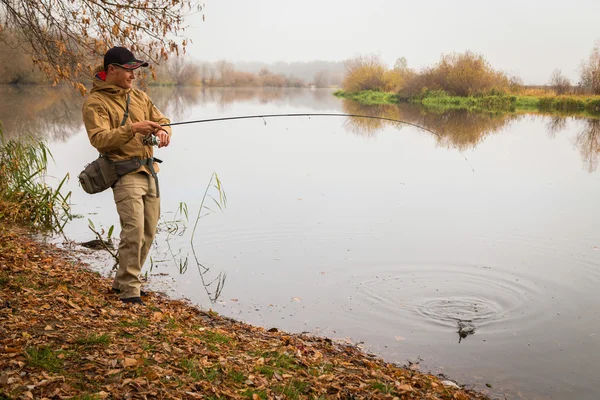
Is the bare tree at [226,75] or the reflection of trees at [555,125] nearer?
the reflection of trees at [555,125]

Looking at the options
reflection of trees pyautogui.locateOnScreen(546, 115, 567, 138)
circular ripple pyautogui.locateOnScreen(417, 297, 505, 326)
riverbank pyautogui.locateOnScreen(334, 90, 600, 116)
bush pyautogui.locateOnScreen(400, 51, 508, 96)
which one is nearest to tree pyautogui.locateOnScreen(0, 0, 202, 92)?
circular ripple pyautogui.locateOnScreen(417, 297, 505, 326)

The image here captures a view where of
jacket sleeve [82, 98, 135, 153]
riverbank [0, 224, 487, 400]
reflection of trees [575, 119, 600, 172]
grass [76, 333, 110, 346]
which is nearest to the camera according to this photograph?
riverbank [0, 224, 487, 400]

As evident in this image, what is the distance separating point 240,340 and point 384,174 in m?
10.6

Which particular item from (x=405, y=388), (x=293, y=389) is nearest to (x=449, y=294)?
(x=405, y=388)

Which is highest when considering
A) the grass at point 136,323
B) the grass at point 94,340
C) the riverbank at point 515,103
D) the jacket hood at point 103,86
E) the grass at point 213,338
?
the jacket hood at point 103,86

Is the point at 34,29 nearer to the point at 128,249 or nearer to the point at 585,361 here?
the point at 128,249

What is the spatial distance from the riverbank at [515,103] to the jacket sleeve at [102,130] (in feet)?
117

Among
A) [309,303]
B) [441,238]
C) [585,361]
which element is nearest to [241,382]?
[309,303]

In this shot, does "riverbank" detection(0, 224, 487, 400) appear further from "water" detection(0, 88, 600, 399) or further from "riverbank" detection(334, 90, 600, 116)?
"riverbank" detection(334, 90, 600, 116)

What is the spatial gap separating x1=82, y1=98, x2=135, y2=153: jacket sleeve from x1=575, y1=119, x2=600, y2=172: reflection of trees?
14599 mm

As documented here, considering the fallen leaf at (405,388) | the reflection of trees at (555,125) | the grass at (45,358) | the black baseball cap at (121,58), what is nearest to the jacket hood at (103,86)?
the black baseball cap at (121,58)

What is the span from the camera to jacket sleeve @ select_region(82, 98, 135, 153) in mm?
4793

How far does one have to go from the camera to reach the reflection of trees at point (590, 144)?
689 inches

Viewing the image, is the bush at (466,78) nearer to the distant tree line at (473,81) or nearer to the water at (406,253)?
the distant tree line at (473,81)
